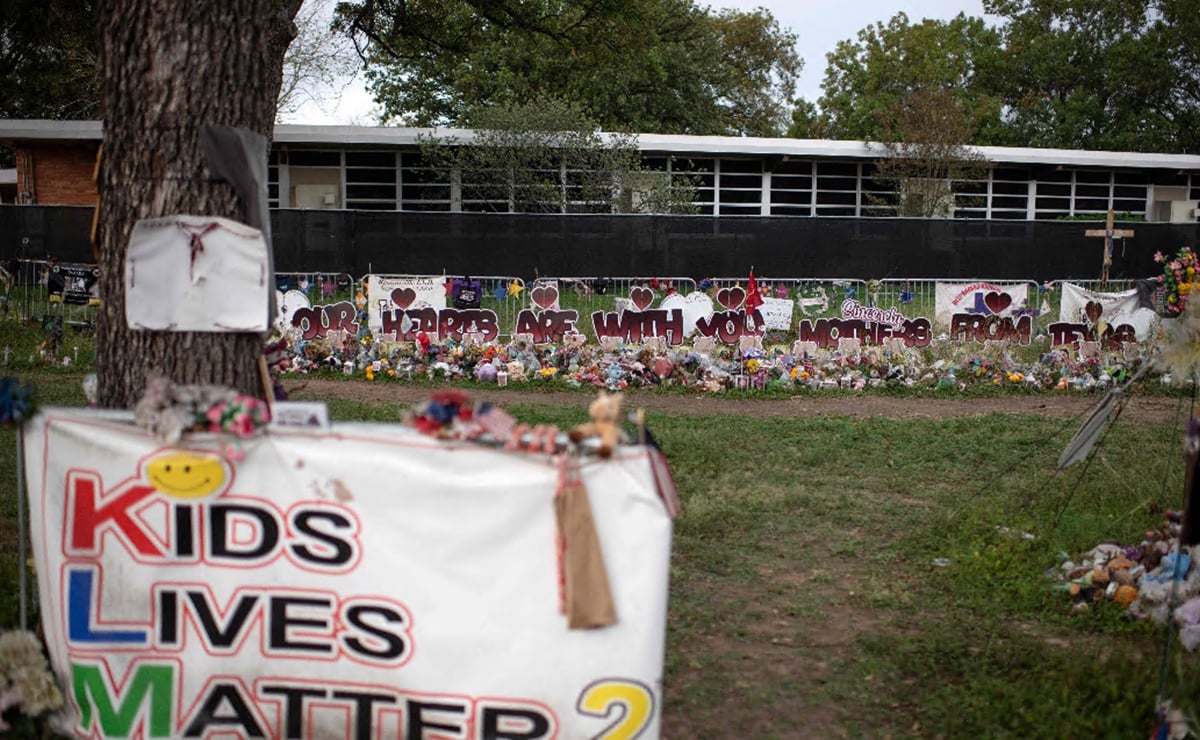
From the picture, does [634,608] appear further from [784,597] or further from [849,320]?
[849,320]

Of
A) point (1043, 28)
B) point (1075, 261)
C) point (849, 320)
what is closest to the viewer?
point (849, 320)

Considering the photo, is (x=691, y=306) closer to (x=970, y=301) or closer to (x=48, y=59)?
(x=970, y=301)

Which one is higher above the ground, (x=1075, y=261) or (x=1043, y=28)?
(x=1043, y=28)

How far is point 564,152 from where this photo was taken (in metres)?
28.0

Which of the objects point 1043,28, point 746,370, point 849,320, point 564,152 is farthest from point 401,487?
point 1043,28

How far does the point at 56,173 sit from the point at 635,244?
1606 cm

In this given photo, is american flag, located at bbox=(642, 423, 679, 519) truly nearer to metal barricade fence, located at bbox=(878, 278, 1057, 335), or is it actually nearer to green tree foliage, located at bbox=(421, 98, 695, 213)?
metal barricade fence, located at bbox=(878, 278, 1057, 335)

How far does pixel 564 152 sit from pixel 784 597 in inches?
886

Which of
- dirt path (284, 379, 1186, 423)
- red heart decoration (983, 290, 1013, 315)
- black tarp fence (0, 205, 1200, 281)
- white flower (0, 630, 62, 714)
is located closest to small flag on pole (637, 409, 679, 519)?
white flower (0, 630, 62, 714)

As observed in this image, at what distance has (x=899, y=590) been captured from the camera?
22.4 feet

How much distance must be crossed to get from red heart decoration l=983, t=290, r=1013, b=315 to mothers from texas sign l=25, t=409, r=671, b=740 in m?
14.1

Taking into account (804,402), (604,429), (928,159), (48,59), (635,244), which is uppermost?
(48,59)

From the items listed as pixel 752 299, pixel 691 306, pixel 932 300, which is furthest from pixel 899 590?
pixel 932 300

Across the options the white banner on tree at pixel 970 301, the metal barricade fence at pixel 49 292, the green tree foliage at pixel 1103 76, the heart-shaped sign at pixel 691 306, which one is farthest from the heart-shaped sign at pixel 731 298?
the green tree foliage at pixel 1103 76
